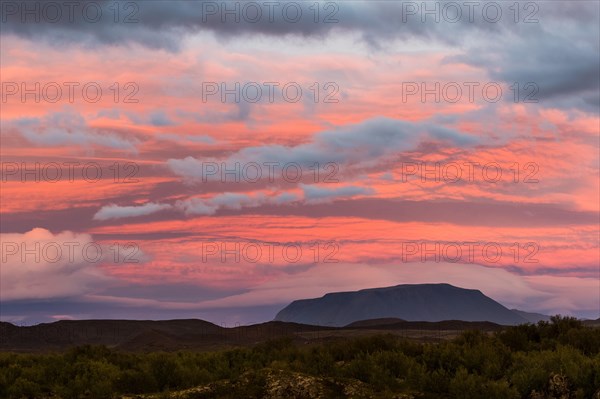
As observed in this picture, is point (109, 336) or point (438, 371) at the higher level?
point (438, 371)

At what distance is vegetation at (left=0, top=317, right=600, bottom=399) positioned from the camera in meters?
21.0

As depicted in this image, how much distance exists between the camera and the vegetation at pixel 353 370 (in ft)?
68.8

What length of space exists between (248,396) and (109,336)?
115507 millimetres

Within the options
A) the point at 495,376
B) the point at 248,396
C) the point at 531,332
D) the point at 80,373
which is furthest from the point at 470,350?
the point at 80,373

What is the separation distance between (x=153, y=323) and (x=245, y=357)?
117 metres

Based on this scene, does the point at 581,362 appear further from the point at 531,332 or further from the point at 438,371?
the point at 531,332

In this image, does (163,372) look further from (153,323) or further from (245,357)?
(153,323)

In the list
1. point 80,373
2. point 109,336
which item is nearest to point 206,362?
point 80,373

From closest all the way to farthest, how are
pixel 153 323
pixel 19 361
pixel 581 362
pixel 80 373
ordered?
pixel 581 362
pixel 80 373
pixel 19 361
pixel 153 323

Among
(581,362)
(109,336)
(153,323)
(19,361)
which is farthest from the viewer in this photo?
(153,323)

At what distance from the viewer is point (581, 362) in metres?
22.5

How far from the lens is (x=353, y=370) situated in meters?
23.7

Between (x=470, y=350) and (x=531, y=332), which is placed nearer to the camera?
(x=470, y=350)

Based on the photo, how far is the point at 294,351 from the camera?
28828mm
